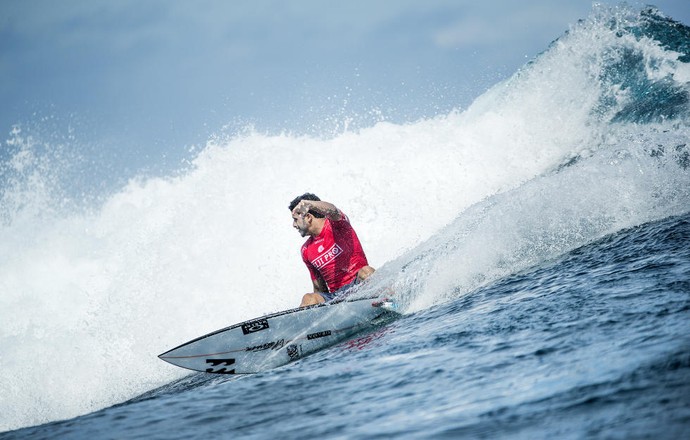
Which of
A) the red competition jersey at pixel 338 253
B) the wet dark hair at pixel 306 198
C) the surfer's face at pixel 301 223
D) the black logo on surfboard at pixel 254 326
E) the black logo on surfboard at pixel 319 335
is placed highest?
the wet dark hair at pixel 306 198

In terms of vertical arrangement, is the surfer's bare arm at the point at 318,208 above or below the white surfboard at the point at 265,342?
above

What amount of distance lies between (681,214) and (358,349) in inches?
152

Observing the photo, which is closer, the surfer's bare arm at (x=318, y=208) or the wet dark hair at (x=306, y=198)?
the surfer's bare arm at (x=318, y=208)

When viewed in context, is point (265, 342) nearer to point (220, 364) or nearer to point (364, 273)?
point (220, 364)

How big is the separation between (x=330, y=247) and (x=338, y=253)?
0.14 metres

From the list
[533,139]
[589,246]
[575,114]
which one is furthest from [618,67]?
[589,246]

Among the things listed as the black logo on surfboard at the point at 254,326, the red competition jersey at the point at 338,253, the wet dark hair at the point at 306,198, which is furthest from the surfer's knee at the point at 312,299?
the black logo on surfboard at the point at 254,326

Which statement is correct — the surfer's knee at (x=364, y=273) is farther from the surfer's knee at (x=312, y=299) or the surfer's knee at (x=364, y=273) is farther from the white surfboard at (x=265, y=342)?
the white surfboard at (x=265, y=342)

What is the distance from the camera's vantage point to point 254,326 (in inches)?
234

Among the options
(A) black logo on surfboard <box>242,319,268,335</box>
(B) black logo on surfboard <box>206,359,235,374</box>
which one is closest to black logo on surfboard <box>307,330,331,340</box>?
(A) black logo on surfboard <box>242,319,268,335</box>

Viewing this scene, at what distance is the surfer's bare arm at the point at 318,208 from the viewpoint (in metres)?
7.09

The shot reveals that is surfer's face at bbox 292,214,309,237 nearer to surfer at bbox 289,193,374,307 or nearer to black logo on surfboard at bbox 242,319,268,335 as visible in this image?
surfer at bbox 289,193,374,307

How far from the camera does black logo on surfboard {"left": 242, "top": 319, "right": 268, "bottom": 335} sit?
5.93m

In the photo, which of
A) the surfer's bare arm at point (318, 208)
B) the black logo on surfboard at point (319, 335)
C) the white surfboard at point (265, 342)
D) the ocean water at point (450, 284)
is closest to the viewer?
the ocean water at point (450, 284)
